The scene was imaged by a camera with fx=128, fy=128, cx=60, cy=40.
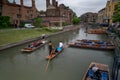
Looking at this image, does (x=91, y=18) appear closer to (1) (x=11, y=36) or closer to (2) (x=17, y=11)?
(2) (x=17, y=11)

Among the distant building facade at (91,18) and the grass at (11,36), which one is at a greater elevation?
the distant building facade at (91,18)

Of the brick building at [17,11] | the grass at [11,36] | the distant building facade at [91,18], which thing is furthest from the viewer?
the distant building facade at [91,18]

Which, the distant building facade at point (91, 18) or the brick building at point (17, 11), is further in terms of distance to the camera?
the distant building facade at point (91, 18)

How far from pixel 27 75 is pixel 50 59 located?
3.77m

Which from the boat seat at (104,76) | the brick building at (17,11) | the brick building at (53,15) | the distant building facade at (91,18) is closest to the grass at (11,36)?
the brick building at (17,11)

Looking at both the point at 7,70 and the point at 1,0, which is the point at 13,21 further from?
the point at 7,70

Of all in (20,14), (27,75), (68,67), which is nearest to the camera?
(27,75)

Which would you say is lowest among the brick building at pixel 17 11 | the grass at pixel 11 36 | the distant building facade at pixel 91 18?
the grass at pixel 11 36

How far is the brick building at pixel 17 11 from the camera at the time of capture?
39325 mm

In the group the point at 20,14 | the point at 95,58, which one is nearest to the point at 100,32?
the point at 20,14

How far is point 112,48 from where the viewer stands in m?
18.2

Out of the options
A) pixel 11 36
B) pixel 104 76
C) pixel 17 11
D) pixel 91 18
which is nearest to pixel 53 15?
pixel 17 11

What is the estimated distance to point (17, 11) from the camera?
44188mm

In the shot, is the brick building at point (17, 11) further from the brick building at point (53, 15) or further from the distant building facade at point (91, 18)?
the distant building facade at point (91, 18)
